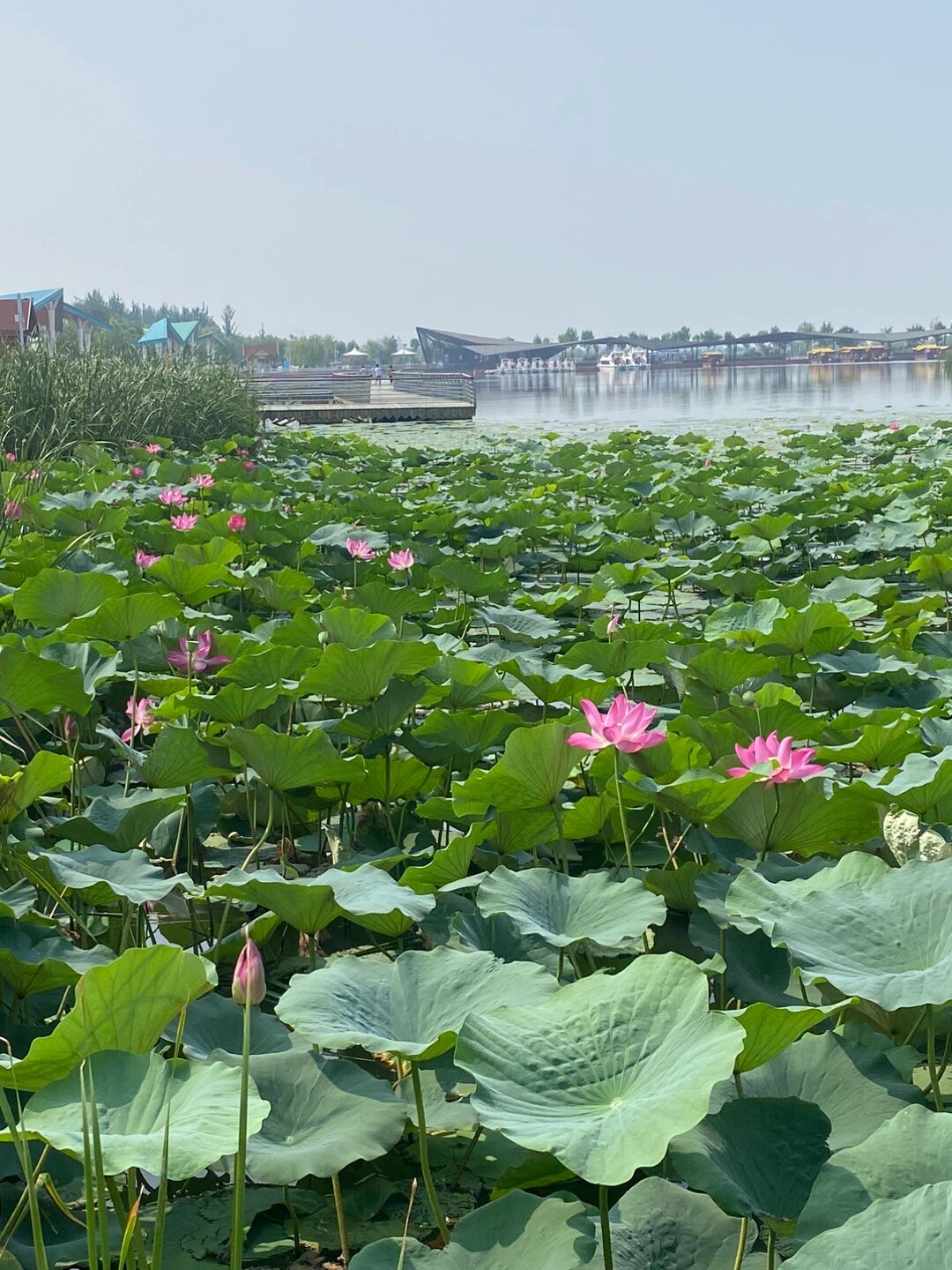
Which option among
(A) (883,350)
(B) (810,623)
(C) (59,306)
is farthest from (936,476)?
(A) (883,350)

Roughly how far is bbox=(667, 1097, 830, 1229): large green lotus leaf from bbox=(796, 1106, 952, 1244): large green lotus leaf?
0.20ft

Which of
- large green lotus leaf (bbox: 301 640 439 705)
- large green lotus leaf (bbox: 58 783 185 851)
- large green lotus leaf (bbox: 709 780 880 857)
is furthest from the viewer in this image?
large green lotus leaf (bbox: 301 640 439 705)

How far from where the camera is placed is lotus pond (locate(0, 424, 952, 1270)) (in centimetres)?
96

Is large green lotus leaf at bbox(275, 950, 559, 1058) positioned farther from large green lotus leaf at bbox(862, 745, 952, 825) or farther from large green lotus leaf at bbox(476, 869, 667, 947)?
large green lotus leaf at bbox(862, 745, 952, 825)

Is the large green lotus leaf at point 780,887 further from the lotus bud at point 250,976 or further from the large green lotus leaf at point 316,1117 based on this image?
the lotus bud at point 250,976

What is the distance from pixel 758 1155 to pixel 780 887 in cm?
39

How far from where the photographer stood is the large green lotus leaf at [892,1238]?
2.22 ft

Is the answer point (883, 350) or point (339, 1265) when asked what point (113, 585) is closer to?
point (339, 1265)

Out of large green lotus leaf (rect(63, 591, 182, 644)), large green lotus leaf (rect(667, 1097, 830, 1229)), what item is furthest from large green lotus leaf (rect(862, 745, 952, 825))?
large green lotus leaf (rect(63, 591, 182, 644))

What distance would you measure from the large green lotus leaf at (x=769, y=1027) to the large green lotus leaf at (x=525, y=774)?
620mm

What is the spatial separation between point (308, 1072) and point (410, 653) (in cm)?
100

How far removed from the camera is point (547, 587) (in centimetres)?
495

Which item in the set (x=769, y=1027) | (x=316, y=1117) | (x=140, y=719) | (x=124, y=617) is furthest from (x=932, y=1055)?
(x=124, y=617)

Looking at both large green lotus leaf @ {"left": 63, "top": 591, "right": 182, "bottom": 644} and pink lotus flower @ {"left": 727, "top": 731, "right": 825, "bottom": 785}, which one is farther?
large green lotus leaf @ {"left": 63, "top": 591, "right": 182, "bottom": 644}
